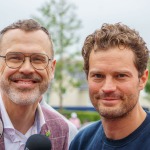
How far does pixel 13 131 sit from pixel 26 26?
40.7 inches

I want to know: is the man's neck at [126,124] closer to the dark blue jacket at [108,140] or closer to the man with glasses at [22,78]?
the dark blue jacket at [108,140]

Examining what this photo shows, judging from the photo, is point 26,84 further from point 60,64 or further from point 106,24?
point 60,64

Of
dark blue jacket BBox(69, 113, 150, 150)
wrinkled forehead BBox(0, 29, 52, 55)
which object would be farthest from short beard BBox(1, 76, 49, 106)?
dark blue jacket BBox(69, 113, 150, 150)

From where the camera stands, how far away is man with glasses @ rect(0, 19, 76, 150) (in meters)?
4.04

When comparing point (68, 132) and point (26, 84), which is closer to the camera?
point (26, 84)

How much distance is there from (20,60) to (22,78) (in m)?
0.17

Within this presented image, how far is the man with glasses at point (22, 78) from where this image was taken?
404cm

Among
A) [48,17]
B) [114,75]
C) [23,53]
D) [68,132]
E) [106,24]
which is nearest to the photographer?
[114,75]

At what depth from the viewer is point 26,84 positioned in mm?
4055

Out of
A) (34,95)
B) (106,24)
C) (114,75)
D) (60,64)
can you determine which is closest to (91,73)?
(114,75)

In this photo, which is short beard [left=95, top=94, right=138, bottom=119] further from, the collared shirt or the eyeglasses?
the collared shirt

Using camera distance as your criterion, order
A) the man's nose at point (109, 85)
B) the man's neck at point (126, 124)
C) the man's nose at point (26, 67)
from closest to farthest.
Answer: the man's nose at point (109, 85)
the man's neck at point (126, 124)
the man's nose at point (26, 67)

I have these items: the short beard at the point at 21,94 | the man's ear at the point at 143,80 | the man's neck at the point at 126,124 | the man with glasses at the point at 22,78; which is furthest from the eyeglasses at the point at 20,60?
the man's ear at the point at 143,80

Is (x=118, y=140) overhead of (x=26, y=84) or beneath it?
beneath
